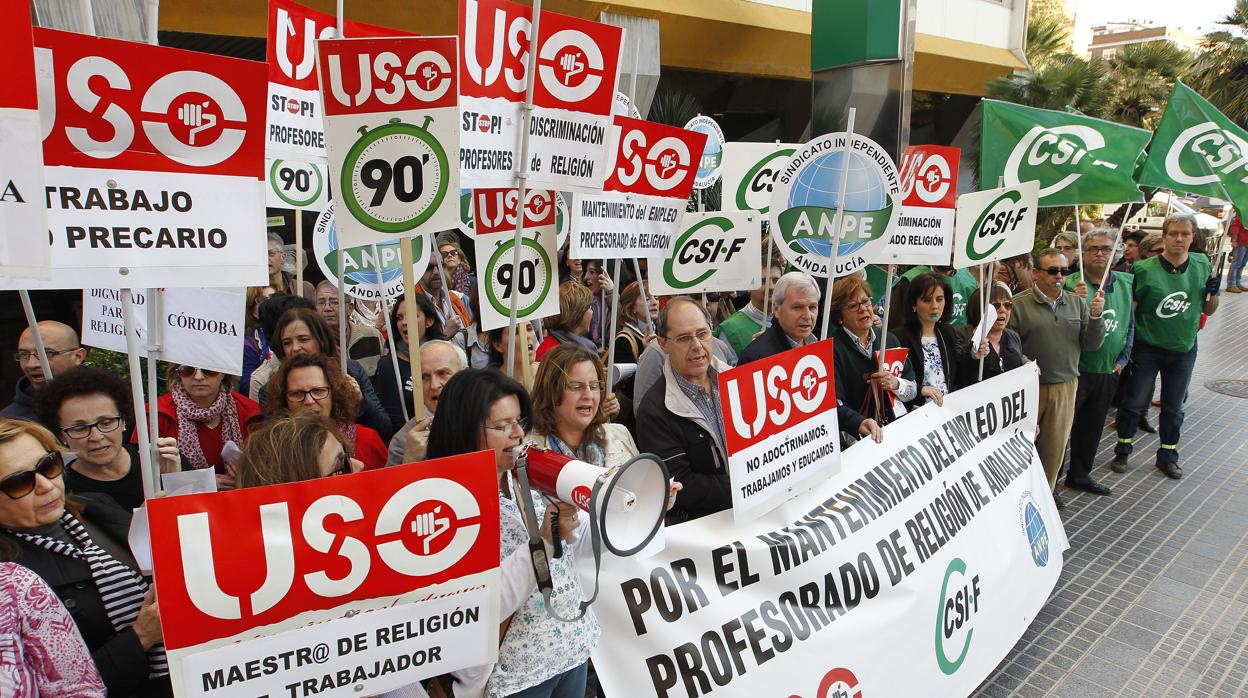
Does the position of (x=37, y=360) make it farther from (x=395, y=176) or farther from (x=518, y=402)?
(x=518, y=402)

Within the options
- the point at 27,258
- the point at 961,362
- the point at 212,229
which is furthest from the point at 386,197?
the point at 961,362

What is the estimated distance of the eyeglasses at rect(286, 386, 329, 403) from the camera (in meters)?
3.30

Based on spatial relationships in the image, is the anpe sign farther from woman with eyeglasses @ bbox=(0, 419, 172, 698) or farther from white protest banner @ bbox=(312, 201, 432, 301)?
woman with eyeglasses @ bbox=(0, 419, 172, 698)

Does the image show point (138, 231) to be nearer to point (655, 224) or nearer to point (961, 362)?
point (655, 224)

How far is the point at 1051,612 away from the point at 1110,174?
113 inches

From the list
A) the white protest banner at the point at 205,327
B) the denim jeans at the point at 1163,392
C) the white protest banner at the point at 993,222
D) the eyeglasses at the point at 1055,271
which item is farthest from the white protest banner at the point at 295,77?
the denim jeans at the point at 1163,392

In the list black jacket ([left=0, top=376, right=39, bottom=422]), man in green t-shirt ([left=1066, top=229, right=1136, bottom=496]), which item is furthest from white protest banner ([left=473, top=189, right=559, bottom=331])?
man in green t-shirt ([left=1066, top=229, right=1136, bottom=496])

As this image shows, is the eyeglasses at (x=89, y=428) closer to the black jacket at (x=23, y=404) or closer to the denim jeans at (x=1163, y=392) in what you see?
the black jacket at (x=23, y=404)

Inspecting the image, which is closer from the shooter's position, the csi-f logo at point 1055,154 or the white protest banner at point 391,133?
the white protest banner at point 391,133

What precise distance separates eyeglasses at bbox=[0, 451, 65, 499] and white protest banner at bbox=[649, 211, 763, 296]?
3.14 meters

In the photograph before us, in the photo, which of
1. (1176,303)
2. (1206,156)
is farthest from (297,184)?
(1176,303)

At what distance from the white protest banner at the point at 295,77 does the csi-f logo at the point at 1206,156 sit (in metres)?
5.30

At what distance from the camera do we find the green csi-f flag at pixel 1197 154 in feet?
18.9

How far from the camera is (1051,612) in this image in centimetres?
467
